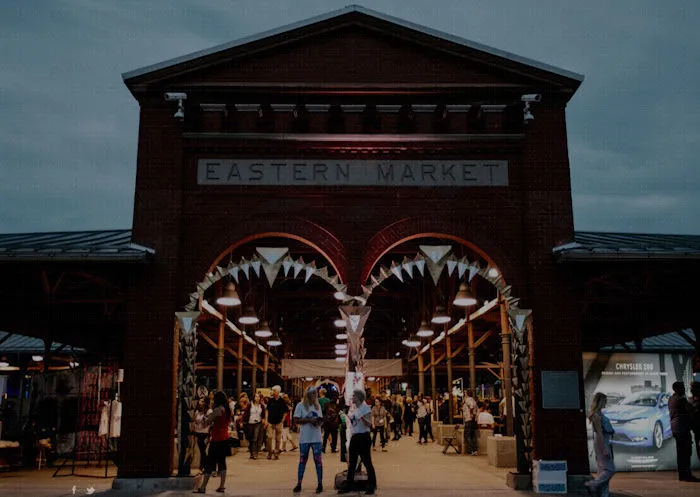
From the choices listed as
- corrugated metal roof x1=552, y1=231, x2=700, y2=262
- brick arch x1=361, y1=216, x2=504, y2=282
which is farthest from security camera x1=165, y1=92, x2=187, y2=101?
corrugated metal roof x1=552, y1=231, x2=700, y2=262

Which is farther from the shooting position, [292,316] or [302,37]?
[292,316]

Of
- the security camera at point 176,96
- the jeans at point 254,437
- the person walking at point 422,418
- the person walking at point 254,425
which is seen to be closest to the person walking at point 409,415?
the person walking at point 422,418

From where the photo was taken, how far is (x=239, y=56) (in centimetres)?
1454

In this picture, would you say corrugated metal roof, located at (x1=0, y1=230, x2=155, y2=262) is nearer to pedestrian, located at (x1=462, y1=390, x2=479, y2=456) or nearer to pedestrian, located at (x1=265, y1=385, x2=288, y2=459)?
pedestrian, located at (x1=265, y1=385, x2=288, y2=459)

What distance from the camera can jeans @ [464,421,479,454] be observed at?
2198 centimetres

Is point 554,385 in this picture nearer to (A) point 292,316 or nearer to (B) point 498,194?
(B) point 498,194

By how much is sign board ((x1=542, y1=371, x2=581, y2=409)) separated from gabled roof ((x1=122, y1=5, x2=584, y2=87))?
18.5ft

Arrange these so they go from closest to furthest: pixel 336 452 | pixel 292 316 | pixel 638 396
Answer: pixel 638 396 → pixel 336 452 → pixel 292 316

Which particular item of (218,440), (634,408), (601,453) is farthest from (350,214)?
(634,408)

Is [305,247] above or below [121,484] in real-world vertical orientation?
above

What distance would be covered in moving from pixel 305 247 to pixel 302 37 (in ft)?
19.9

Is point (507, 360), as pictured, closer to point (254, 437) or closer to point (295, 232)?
point (295, 232)

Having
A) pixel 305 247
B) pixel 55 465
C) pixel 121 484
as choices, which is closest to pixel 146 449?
pixel 121 484

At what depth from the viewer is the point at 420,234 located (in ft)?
46.8
